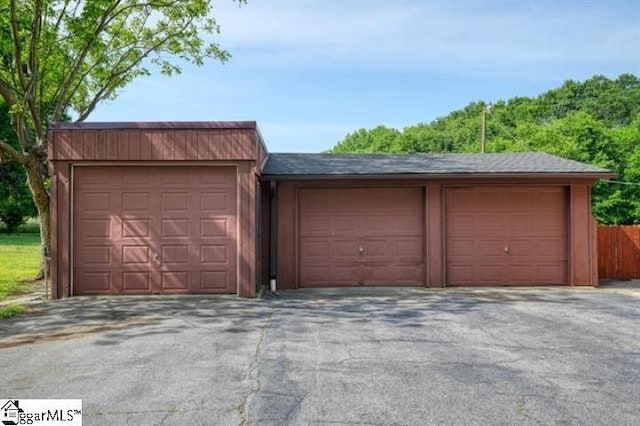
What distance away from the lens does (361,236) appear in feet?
39.2

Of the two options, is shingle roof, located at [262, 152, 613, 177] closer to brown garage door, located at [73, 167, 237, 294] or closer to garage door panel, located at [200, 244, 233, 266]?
brown garage door, located at [73, 167, 237, 294]

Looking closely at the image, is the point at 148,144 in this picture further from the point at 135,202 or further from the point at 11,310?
the point at 11,310

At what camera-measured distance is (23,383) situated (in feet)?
15.5

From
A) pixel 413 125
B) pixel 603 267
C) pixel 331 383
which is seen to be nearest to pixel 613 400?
pixel 331 383

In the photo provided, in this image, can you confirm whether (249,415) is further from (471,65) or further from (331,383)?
(471,65)

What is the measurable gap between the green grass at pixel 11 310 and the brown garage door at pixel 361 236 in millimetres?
5489

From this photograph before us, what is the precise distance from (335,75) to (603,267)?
1644 centimetres

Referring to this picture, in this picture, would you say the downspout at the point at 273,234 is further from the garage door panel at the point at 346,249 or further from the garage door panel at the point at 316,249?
the garage door panel at the point at 346,249

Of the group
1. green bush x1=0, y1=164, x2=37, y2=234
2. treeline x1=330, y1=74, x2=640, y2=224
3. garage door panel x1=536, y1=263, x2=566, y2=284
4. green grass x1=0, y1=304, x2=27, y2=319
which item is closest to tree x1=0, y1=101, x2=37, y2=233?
green bush x1=0, y1=164, x2=37, y2=234

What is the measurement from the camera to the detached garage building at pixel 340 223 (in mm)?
10227

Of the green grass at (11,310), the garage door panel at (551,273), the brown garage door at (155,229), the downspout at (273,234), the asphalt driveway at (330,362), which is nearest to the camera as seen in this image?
the asphalt driveway at (330,362)

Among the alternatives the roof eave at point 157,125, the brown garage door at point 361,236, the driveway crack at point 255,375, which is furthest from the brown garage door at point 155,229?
the driveway crack at point 255,375

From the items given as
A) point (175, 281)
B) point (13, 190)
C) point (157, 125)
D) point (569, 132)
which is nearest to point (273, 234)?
point (175, 281)

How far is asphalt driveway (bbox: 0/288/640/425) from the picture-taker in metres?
4.03
